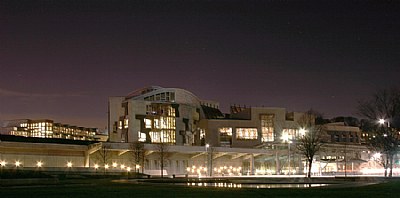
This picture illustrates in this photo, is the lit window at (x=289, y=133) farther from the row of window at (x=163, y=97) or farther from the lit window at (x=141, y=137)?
the lit window at (x=141, y=137)

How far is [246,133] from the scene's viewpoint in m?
125

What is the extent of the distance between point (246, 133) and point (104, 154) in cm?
4235

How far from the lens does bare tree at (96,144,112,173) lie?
93.1 m

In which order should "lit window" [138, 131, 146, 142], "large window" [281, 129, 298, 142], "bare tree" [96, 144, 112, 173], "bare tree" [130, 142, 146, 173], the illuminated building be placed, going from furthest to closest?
"large window" [281, 129, 298, 142], "lit window" [138, 131, 146, 142], the illuminated building, "bare tree" [96, 144, 112, 173], "bare tree" [130, 142, 146, 173]

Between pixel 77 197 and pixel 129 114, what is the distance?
301 feet

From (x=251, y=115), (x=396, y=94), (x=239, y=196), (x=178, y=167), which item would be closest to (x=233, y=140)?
(x=251, y=115)

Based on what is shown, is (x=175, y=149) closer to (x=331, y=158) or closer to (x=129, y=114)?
(x=129, y=114)

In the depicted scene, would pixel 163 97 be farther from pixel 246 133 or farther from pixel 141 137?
pixel 246 133

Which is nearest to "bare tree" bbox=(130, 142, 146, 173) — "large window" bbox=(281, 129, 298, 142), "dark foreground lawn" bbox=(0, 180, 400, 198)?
"large window" bbox=(281, 129, 298, 142)

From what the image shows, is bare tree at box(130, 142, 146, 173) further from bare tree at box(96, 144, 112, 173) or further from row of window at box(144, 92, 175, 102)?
row of window at box(144, 92, 175, 102)

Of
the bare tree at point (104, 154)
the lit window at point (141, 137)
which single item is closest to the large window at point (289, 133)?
the lit window at point (141, 137)

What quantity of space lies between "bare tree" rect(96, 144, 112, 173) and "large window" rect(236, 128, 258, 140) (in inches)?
1437

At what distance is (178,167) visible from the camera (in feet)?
354

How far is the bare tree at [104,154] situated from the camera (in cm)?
9306
